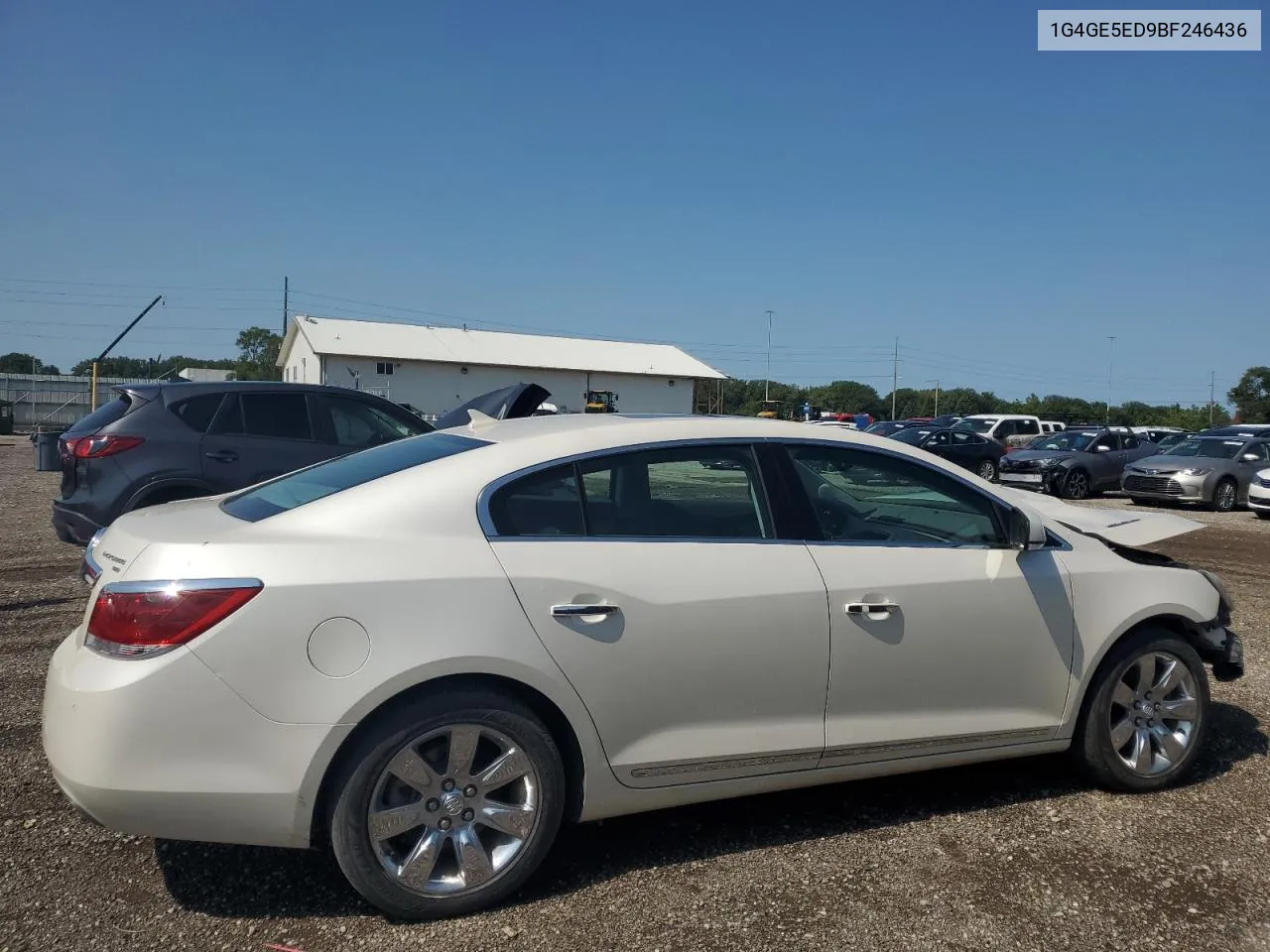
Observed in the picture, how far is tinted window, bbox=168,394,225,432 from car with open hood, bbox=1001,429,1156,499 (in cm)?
1739

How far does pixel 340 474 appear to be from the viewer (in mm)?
3641

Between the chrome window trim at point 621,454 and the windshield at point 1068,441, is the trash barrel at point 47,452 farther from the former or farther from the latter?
the windshield at point 1068,441

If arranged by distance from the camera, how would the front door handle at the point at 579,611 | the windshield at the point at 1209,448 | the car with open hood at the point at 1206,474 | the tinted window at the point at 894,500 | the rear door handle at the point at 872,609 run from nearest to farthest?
the front door handle at the point at 579,611 < the rear door handle at the point at 872,609 < the tinted window at the point at 894,500 < the car with open hood at the point at 1206,474 < the windshield at the point at 1209,448

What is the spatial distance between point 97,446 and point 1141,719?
22.5ft

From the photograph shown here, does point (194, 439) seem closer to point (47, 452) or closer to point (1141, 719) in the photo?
point (47, 452)

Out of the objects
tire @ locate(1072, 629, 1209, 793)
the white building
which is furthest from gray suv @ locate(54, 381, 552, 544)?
the white building

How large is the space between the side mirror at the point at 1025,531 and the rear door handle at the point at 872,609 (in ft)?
2.12

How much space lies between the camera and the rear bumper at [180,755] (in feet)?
9.22

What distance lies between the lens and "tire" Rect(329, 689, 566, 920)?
2963 mm

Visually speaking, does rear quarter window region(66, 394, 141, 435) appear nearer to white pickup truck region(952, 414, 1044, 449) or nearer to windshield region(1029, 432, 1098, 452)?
windshield region(1029, 432, 1098, 452)

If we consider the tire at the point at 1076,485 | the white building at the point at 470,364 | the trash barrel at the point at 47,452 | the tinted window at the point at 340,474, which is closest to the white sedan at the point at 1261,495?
the tire at the point at 1076,485

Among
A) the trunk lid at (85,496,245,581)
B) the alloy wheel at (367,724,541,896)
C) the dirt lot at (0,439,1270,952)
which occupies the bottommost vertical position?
the dirt lot at (0,439,1270,952)

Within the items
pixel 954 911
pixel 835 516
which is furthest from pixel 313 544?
pixel 954 911

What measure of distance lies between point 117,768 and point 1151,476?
19436 mm
